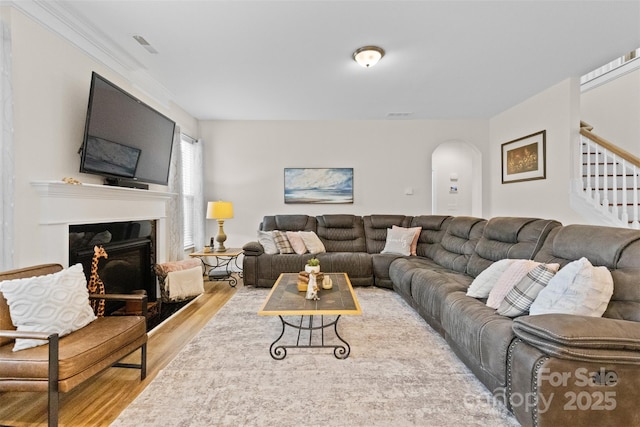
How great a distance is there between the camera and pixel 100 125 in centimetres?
262

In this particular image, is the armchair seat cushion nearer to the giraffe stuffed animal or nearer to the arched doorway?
the giraffe stuffed animal

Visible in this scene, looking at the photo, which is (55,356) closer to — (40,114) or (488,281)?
(40,114)

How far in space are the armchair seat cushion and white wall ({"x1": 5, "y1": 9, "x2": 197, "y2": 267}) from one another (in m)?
0.80

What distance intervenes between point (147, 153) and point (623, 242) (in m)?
4.03

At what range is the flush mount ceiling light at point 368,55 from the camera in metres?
2.83

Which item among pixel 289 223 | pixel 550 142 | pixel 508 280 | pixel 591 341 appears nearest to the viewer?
pixel 591 341

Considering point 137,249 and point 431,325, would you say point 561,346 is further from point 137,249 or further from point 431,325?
point 137,249

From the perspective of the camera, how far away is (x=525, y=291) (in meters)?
1.93

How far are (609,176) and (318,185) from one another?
3.91 m

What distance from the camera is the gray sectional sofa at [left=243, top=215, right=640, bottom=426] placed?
1.36m

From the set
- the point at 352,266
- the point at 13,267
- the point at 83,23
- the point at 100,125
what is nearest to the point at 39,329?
the point at 13,267

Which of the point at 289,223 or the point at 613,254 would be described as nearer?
the point at 613,254

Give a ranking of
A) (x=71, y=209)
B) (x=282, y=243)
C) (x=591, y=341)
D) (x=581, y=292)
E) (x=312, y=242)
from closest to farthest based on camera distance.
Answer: (x=591, y=341), (x=581, y=292), (x=71, y=209), (x=282, y=243), (x=312, y=242)

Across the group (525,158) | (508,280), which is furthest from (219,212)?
(525,158)
